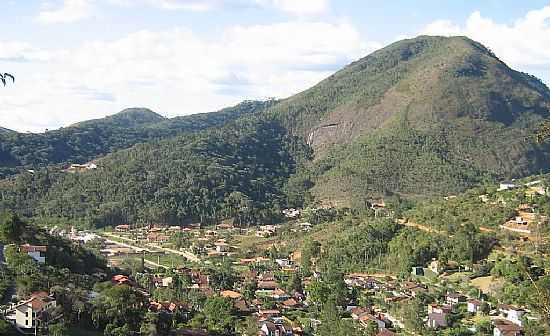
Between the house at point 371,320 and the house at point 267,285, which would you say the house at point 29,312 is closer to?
the house at point 371,320

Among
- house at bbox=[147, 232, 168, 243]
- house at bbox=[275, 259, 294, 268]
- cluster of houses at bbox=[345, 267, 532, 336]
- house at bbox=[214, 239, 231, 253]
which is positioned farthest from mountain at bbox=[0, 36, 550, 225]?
cluster of houses at bbox=[345, 267, 532, 336]

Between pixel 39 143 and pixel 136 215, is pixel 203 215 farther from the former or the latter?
pixel 39 143

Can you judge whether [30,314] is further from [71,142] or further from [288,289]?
[71,142]

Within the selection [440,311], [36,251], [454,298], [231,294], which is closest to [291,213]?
→ [231,294]

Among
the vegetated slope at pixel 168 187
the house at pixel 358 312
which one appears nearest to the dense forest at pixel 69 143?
the vegetated slope at pixel 168 187

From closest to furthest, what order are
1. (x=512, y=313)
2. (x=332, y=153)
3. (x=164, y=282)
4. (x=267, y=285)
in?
1. (x=512, y=313)
2. (x=164, y=282)
3. (x=267, y=285)
4. (x=332, y=153)
